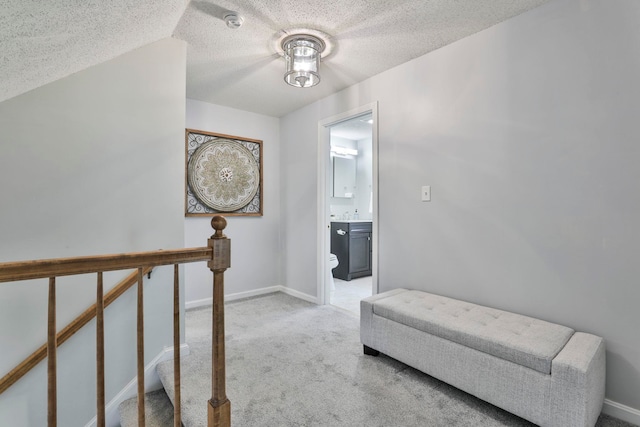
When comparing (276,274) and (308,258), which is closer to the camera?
(308,258)

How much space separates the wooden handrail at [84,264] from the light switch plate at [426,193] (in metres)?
1.78

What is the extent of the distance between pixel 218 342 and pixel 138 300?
370 mm

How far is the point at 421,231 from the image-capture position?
8.11ft

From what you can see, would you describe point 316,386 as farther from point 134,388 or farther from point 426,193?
point 426,193

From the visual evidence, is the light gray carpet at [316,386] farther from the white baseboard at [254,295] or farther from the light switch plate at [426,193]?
the light switch plate at [426,193]

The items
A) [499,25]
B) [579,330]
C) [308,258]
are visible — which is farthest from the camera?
[308,258]

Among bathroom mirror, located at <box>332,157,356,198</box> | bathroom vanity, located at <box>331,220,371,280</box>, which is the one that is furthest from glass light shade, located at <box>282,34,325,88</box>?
bathroom mirror, located at <box>332,157,356,198</box>

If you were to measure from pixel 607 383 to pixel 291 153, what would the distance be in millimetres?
3336

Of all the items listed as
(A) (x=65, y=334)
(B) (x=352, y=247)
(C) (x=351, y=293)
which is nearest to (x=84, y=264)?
(A) (x=65, y=334)

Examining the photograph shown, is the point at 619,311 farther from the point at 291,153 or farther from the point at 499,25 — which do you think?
the point at 291,153

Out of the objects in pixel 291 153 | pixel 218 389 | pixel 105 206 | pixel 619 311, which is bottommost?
pixel 218 389

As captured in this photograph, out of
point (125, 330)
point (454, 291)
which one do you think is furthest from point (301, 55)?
point (125, 330)

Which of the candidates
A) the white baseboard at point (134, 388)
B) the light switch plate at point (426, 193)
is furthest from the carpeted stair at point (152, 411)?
the light switch plate at point (426, 193)

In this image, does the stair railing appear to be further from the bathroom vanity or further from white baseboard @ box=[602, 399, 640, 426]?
the bathroom vanity
